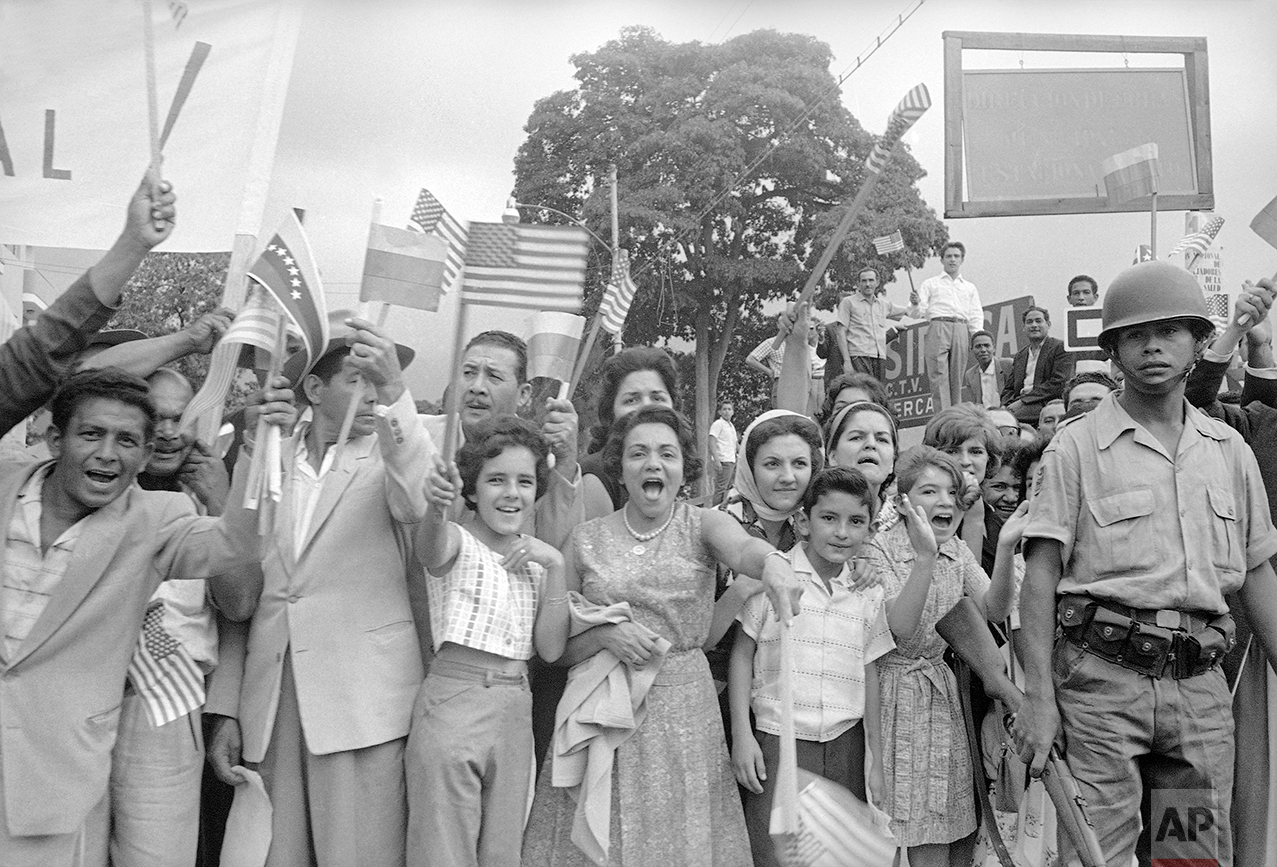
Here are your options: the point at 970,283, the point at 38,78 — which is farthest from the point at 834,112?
the point at 38,78

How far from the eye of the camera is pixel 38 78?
4.11 meters

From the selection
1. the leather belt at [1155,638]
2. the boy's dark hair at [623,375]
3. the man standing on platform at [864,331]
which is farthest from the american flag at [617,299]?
the man standing on platform at [864,331]

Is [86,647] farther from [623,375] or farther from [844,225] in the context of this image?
[844,225]

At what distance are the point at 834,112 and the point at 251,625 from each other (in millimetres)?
26220

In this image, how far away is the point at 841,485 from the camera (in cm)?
384

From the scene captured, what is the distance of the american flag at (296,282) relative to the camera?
3.26m

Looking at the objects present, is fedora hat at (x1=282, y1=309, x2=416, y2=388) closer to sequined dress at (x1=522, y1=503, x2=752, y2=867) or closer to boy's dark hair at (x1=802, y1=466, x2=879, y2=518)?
sequined dress at (x1=522, y1=503, x2=752, y2=867)

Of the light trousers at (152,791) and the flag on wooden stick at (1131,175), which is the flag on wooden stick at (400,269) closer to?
the light trousers at (152,791)

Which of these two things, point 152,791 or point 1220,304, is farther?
point 1220,304

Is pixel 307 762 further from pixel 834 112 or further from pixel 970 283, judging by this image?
pixel 834 112

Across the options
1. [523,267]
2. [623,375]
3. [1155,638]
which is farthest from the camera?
[623,375]

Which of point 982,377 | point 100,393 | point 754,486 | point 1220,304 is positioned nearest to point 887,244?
point 982,377

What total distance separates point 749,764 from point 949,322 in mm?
8455

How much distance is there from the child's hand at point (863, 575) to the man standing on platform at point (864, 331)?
845cm
